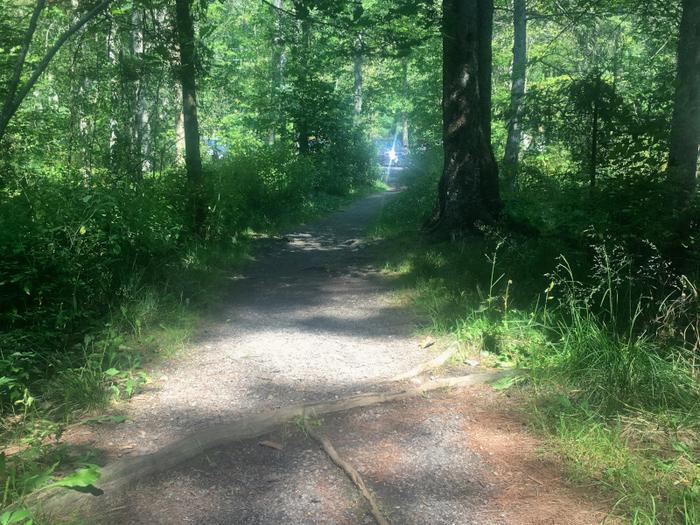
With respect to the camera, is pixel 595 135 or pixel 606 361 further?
pixel 595 135

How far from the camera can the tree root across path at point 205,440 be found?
2928 mm

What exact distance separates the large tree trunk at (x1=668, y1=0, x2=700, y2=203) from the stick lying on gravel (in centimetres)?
498

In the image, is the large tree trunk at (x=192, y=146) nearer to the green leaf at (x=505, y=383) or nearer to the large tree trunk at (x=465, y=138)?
the large tree trunk at (x=465, y=138)

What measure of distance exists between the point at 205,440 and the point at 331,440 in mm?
823

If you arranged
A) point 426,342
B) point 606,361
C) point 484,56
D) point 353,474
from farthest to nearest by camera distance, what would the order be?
point 484,56 → point 426,342 → point 606,361 → point 353,474

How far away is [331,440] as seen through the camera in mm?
3773

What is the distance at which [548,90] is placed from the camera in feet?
31.0

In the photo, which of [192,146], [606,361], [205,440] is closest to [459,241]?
[192,146]

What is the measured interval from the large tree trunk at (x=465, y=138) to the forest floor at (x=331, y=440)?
423 centimetres

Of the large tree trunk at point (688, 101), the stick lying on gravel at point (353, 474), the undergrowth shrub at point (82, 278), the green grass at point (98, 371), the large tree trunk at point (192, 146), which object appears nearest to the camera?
the stick lying on gravel at point (353, 474)

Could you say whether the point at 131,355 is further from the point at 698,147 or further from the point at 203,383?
the point at 698,147

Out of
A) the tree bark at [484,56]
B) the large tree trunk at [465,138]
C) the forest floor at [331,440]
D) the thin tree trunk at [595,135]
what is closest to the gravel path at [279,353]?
the forest floor at [331,440]

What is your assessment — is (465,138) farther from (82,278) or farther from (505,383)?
(82,278)

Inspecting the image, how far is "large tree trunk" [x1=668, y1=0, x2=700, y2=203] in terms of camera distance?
250 inches
